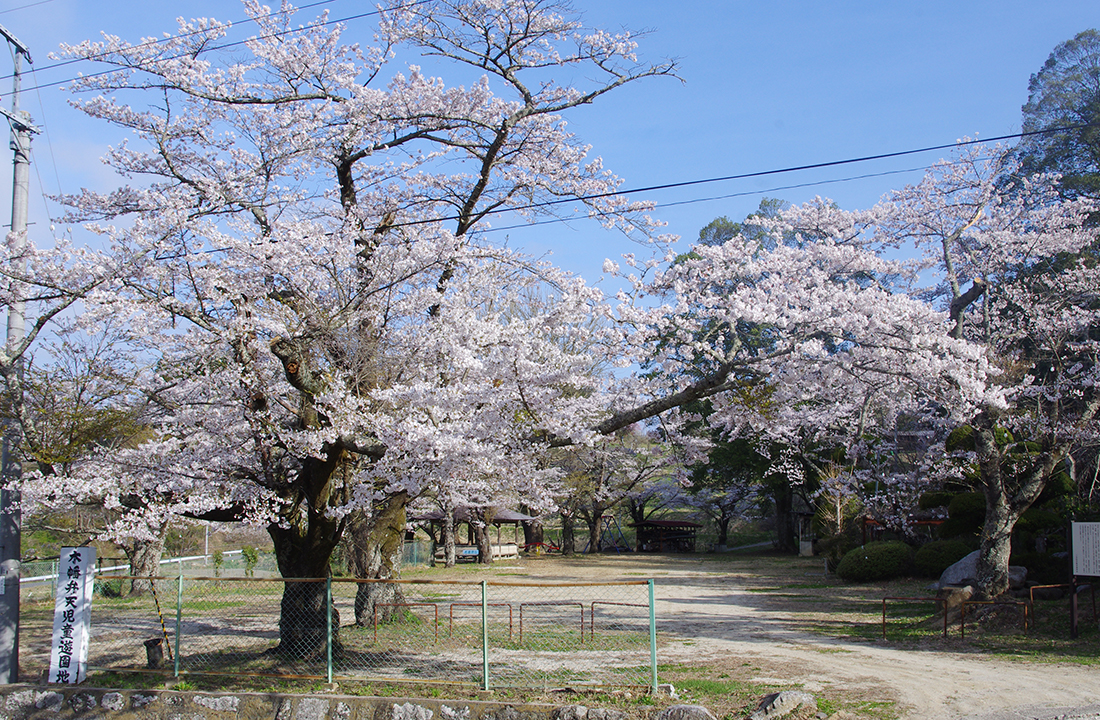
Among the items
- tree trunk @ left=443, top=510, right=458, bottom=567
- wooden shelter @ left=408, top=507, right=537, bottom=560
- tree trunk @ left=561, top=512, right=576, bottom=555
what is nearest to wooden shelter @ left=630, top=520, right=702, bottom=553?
tree trunk @ left=561, top=512, right=576, bottom=555

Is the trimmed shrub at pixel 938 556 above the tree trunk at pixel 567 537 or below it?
above

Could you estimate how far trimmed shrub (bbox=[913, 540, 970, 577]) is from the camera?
57.7 ft

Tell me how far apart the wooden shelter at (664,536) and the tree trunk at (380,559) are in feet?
87.0

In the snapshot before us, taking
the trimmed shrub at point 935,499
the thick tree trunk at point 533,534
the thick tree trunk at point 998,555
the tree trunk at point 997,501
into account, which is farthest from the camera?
the thick tree trunk at point 533,534

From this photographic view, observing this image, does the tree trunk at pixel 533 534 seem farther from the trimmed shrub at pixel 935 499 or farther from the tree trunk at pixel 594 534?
the trimmed shrub at pixel 935 499

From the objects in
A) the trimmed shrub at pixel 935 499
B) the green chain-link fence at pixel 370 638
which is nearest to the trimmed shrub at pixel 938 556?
the trimmed shrub at pixel 935 499

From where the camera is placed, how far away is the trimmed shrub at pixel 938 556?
17.6m

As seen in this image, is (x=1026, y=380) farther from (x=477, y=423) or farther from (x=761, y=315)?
(x=477, y=423)

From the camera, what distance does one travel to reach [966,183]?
556 inches

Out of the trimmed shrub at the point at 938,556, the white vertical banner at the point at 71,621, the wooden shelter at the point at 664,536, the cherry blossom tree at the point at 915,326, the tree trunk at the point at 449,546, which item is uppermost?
the cherry blossom tree at the point at 915,326

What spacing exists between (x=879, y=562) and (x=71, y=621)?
17552mm

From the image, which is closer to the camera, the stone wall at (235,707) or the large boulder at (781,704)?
the large boulder at (781,704)

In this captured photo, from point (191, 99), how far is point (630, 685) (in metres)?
8.76

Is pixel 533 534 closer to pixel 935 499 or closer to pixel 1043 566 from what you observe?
pixel 935 499
